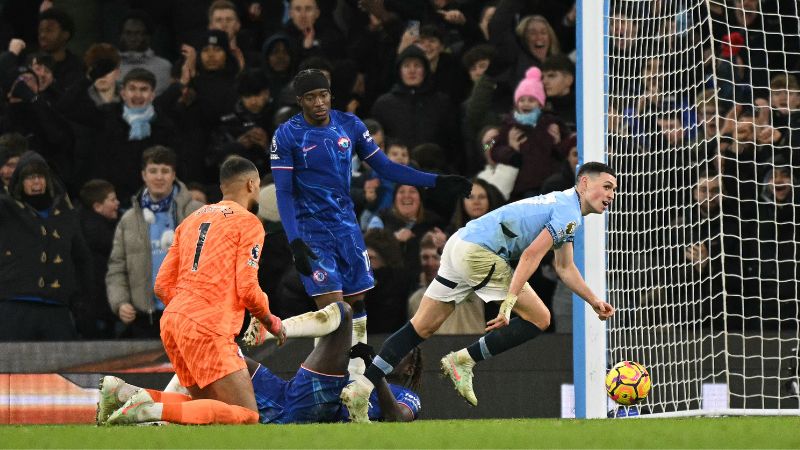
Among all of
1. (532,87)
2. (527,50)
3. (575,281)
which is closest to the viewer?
(575,281)

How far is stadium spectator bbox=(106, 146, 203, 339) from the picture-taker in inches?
487

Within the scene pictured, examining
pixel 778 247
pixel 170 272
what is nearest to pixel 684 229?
pixel 778 247

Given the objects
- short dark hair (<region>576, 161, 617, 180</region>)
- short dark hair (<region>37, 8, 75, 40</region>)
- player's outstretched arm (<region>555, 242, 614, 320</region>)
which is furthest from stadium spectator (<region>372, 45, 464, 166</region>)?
player's outstretched arm (<region>555, 242, 614, 320</region>)

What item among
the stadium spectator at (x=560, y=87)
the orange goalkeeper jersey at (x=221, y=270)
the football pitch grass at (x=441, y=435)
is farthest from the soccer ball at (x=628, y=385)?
the stadium spectator at (x=560, y=87)

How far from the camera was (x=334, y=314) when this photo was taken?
920cm

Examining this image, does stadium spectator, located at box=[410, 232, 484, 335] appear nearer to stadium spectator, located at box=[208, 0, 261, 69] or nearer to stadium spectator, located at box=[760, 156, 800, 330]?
stadium spectator, located at box=[760, 156, 800, 330]

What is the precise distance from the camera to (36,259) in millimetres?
12055

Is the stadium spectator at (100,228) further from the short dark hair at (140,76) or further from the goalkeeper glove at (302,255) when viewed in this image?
the goalkeeper glove at (302,255)

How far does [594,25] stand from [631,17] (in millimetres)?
938

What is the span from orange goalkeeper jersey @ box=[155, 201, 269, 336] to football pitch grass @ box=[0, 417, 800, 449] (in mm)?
753

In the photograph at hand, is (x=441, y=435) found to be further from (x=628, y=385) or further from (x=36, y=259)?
(x=36, y=259)

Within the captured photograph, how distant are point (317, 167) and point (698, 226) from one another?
3.67 metres

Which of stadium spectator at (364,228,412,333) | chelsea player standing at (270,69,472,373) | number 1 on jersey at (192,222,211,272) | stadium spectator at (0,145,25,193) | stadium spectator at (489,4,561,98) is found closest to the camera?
number 1 on jersey at (192,222,211,272)

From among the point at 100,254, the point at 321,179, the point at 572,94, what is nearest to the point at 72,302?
the point at 100,254
